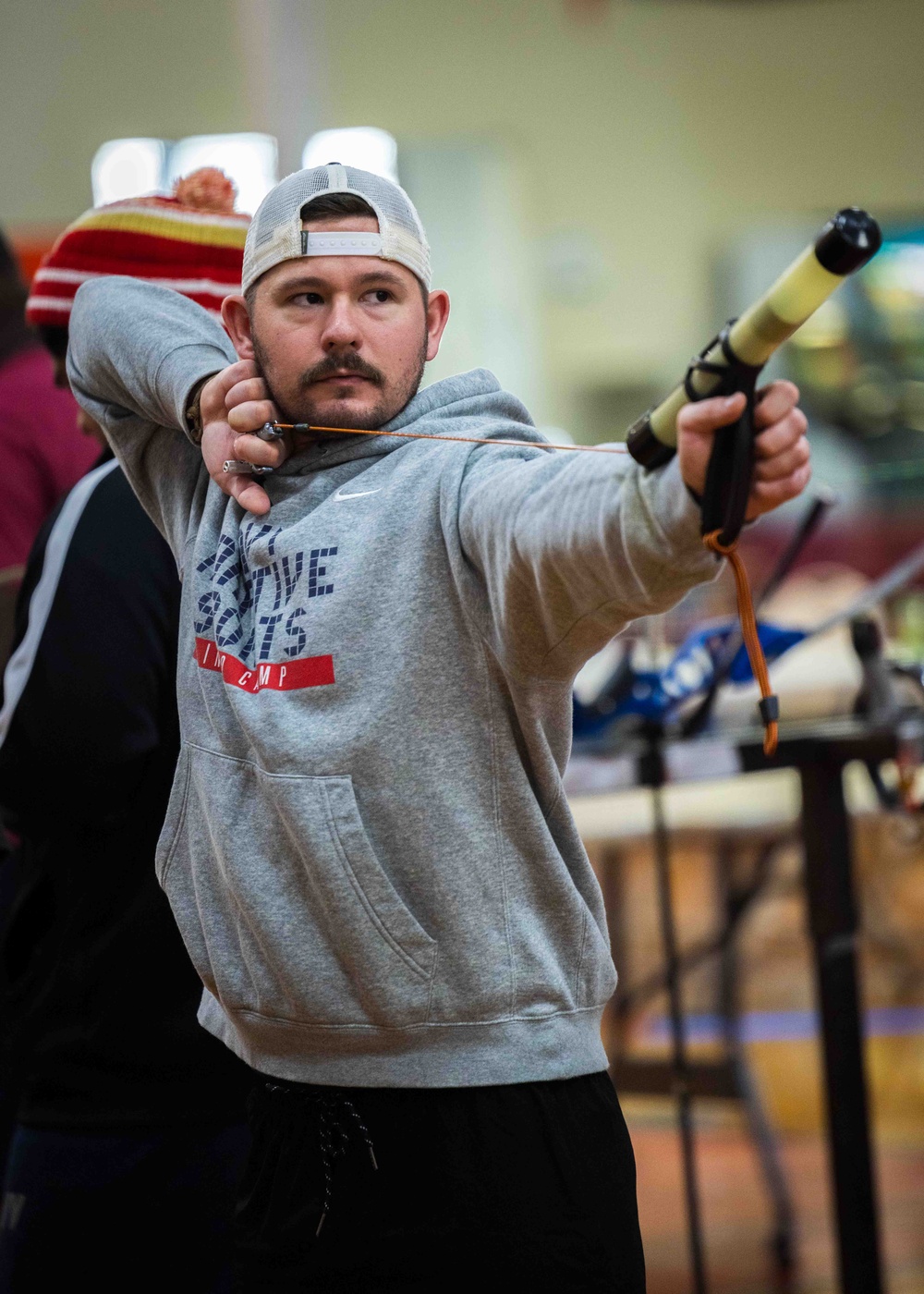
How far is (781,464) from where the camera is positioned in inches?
30.3

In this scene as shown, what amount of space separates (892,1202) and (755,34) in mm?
6978

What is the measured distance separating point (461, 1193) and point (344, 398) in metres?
0.58

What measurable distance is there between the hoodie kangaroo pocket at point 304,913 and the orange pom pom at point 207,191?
745 mm

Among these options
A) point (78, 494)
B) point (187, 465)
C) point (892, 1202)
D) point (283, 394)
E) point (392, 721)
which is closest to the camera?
point (392, 721)

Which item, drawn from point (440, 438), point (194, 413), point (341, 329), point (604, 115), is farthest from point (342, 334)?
point (604, 115)

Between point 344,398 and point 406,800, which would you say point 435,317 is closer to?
point 344,398

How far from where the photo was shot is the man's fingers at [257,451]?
1.07 m

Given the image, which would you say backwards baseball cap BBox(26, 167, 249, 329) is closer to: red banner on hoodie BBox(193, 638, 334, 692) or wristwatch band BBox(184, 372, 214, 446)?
wristwatch band BBox(184, 372, 214, 446)

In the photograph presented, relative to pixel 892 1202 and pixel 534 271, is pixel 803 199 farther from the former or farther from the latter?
pixel 892 1202

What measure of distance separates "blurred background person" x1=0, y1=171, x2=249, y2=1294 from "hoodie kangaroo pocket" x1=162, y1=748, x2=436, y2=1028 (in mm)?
316

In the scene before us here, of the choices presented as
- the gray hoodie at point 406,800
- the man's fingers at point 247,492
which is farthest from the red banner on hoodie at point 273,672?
the man's fingers at point 247,492

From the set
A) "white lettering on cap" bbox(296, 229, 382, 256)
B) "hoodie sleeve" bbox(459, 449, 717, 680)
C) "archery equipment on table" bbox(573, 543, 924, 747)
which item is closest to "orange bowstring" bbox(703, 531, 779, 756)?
"hoodie sleeve" bbox(459, 449, 717, 680)

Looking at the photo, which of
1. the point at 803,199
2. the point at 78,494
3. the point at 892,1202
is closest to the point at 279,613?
the point at 78,494

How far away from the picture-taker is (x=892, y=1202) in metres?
2.87
